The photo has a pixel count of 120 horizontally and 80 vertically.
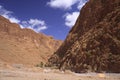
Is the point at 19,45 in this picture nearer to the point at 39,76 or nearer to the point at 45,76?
the point at 45,76

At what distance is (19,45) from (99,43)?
3760 inches

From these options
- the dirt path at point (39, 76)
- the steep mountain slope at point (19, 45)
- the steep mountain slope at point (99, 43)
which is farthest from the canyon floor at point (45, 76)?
the steep mountain slope at point (19, 45)

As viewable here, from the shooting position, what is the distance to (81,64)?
6119 cm

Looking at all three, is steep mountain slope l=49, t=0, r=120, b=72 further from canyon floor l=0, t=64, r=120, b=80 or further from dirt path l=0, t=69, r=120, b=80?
dirt path l=0, t=69, r=120, b=80

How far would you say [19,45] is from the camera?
151375 mm

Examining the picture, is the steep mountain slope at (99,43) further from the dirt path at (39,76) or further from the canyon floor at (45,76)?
the dirt path at (39,76)

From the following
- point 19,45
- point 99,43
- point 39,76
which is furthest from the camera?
point 19,45

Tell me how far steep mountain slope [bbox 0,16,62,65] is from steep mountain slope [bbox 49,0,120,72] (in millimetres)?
45822

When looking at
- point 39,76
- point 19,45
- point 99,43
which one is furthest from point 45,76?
point 19,45

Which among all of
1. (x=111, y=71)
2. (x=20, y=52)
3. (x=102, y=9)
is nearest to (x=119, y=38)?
(x=111, y=71)

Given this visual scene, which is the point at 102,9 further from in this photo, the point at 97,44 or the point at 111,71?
the point at 111,71

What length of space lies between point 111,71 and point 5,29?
124 meters

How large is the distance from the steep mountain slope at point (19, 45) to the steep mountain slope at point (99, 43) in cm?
4582

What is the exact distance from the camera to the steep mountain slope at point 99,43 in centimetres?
5528
